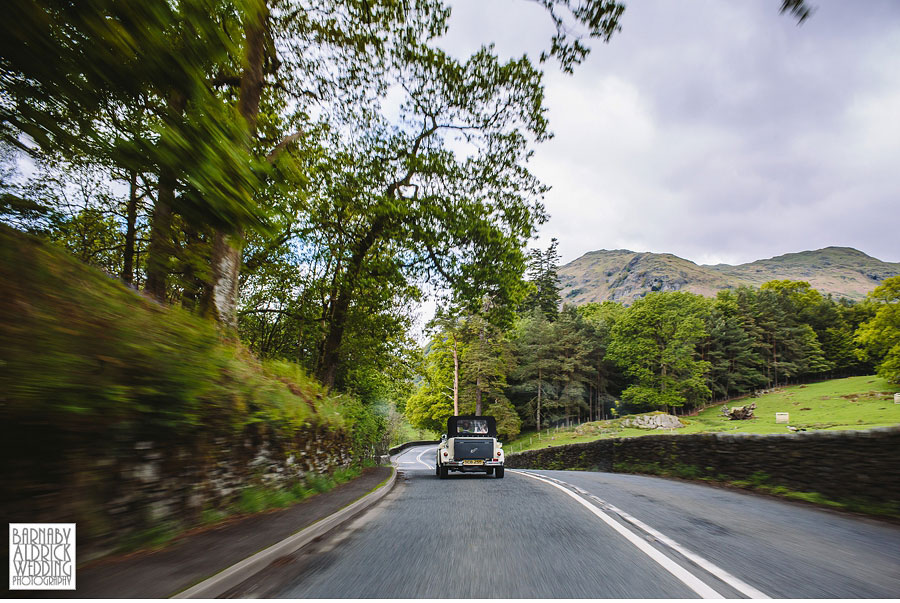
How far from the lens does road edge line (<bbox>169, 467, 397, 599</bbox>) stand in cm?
310

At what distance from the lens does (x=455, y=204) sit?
13.2 m

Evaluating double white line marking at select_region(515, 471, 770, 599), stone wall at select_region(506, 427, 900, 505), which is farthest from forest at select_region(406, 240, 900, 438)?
Result: double white line marking at select_region(515, 471, 770, 599)

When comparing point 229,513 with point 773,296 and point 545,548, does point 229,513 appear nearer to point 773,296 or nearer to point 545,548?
point 545,548

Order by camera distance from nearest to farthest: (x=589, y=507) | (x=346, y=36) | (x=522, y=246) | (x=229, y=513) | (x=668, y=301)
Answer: (x=229, y=513)
(x=589, y=507)
(x=346, y=36)
(x=522, y=246)
(x=668, y=301)

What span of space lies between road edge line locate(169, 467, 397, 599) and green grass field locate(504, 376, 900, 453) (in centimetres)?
3252

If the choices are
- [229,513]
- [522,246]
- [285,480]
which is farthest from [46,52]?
[522,246]

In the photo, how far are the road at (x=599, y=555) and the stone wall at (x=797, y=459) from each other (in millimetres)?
788

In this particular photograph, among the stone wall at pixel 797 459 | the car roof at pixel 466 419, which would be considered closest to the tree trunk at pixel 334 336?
the car roof at pixel 466 419

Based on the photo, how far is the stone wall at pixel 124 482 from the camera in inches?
Answer: 123

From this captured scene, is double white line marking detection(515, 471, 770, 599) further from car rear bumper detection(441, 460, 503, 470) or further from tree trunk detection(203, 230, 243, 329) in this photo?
car rear bumper detection(441, 460, 503, 470)

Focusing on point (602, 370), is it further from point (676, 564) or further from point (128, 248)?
point (676, 564)

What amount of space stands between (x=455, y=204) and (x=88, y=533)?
1123 cm

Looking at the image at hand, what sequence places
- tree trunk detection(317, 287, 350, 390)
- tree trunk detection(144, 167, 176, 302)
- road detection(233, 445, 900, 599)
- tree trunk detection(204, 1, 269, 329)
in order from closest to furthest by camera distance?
road detection(233, 445, 900, 599) < tree trunk detection(144, 167, 176, 302) < tree trunk detection(204, 1, 269, 329) < tree trunk detection(317, 287, 350, 390)

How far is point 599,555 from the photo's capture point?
4.04 metres
